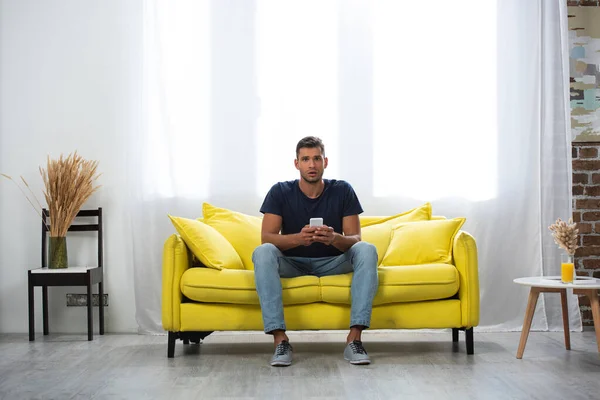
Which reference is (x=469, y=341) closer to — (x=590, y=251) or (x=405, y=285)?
(x=405, y=285)

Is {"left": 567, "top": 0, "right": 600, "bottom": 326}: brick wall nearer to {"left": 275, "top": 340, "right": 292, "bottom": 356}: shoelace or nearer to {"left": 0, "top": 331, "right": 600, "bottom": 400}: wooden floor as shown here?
{"left": 0, "top": 331, "right": 600, "bottom": 400}: wooden floor

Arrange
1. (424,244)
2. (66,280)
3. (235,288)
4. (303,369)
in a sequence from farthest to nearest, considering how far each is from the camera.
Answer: (66,280) → (424,244) → (235,288) → (303,369)

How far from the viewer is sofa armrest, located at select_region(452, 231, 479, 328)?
12.6ft

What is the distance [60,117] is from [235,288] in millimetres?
2039

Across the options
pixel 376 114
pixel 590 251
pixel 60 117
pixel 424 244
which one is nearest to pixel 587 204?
pixel 590 251

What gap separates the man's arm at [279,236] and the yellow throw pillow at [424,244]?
28.6 inches

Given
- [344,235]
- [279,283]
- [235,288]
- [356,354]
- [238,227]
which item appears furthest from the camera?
[238,227]

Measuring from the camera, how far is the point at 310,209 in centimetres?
398

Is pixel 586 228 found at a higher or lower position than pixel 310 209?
lower

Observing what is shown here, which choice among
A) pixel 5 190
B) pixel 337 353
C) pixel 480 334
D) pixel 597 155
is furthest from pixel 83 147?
pixel 597 155

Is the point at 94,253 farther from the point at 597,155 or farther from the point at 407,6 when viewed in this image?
the point at 597,155

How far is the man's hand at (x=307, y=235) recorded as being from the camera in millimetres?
3717

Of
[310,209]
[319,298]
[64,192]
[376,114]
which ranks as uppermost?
[376,114]

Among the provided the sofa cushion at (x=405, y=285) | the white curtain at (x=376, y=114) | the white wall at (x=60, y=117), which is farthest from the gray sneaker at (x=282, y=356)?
the white wall at (x=60, y=117)
